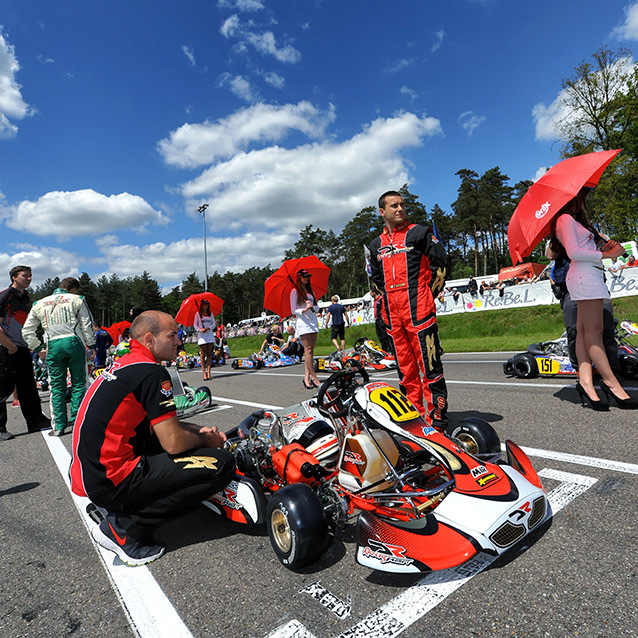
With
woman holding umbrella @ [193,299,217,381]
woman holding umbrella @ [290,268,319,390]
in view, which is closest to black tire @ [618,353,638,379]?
woman holding umbrella @ [290,268,319,390]

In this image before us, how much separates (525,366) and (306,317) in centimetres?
348

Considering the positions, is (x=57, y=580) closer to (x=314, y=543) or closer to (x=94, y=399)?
(x=94, y=399)

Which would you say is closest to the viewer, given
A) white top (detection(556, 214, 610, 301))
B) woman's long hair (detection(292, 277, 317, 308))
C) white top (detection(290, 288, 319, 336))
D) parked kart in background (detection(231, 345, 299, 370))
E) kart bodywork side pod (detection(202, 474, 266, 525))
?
kart bodywork side pod (detection(202, 474, 266, 525))

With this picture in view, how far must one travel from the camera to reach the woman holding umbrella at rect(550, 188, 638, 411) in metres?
4.14

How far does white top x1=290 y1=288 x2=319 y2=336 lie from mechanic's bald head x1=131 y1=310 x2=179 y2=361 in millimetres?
4938

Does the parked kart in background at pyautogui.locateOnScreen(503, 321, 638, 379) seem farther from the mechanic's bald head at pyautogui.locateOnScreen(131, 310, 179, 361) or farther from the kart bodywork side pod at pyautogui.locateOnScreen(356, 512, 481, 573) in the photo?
the mechanic's bald head at pyautogui.locateOnScreen(131, 310, 179, 361)

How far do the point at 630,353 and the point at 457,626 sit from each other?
4.73 metres

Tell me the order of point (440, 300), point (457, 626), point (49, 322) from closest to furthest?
point (457, 626), point (49, 322), point (440, 300)

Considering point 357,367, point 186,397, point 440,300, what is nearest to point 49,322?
point 186,397

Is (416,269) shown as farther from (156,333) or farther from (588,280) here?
(156,333)

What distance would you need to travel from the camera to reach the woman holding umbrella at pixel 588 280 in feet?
13.6

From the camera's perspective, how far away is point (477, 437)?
2.87m

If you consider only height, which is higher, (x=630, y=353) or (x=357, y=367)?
(x=357, y=367)

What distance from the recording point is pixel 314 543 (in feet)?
6.81
